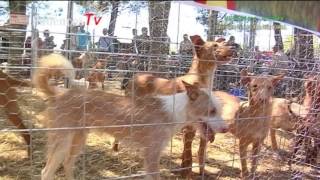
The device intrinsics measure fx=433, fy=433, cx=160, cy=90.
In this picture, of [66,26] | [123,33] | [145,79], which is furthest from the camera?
[123,33]

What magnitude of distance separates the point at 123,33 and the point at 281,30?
289 cm

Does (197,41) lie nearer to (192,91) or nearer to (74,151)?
(192,91)

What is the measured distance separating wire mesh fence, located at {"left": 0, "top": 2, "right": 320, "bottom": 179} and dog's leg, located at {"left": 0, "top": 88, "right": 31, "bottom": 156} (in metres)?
0.01

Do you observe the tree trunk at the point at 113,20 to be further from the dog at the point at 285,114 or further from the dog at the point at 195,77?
the dog at the point at 285,114

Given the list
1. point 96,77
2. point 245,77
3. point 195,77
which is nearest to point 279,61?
point 245,77

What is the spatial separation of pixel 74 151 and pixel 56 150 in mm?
319

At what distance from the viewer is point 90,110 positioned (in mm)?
3775

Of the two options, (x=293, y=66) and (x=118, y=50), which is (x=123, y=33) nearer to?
(x=118, y=50)

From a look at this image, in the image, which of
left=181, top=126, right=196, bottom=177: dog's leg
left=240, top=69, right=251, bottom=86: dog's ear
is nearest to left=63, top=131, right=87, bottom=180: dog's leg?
left=181, top=126, right=196, bottom=177: dog's leg

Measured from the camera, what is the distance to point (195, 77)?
4.95 m

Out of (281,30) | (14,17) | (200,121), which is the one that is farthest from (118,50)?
(200,121)

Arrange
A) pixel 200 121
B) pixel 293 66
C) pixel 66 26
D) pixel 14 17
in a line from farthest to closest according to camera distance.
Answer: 1. pixel 66 26
2. pixel 293 66
3. pixel 14 17
4. pixel 200 121

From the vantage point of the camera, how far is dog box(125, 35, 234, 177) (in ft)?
14.8

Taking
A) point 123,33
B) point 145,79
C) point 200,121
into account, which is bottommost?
point 200,121
